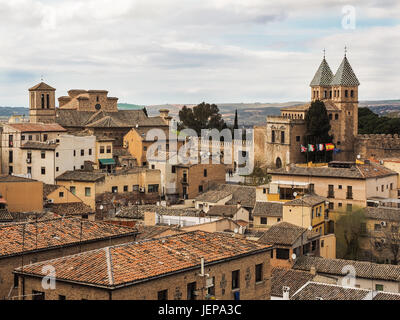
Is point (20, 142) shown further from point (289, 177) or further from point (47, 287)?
point (47, 287)

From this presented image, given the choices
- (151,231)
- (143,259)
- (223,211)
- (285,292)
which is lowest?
(285,292)

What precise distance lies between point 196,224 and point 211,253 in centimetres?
1178

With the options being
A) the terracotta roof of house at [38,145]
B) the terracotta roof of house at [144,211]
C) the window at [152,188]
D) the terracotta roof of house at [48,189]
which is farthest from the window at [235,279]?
the terracotta roof of house at [38,145]

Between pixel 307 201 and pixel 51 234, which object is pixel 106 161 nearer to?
pixel 307 201

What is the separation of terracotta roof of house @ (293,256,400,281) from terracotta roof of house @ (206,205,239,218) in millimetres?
8240

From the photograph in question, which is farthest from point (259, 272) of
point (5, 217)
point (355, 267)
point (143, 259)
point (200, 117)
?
point (200, 117)

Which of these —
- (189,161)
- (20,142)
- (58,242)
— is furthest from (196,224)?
(20,142)

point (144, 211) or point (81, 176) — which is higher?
point (81, 176)

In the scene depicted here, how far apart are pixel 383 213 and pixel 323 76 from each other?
28815 millimetres

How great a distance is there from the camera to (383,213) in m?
30.9

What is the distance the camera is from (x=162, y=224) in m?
27.0

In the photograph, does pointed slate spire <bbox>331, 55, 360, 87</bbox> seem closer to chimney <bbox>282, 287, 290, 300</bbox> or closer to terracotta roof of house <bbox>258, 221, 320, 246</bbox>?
terracotta roof of house <bbox>258, 221, 320, 246</bbox>
